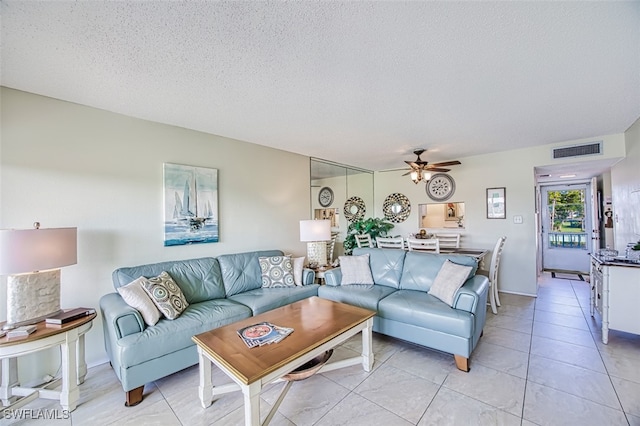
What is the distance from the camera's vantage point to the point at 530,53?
1829 mm

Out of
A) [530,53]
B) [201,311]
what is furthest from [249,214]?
[530,53]

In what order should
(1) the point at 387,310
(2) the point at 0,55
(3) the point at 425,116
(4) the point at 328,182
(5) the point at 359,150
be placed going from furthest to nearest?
(4) the point at 328,182, (5) the point at 359,150, (3) the point at 425,116, (1) the point at 387,310, (2) the point at 0,55

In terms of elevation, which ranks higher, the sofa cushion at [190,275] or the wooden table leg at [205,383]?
the sofa cushion at [190,275]

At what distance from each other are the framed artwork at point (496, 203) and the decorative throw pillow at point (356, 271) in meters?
2.77

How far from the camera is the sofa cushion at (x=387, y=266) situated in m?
3.33

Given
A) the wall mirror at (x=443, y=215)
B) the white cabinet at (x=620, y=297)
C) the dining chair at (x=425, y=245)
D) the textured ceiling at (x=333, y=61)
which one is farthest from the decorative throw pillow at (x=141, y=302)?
the wall mirror at (x=443, y=215)

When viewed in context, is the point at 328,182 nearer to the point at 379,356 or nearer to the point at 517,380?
the point at 379,356

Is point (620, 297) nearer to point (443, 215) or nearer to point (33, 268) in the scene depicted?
point (443, 215)

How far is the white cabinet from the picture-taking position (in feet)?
8.52

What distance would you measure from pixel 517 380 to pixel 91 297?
3.82 metres

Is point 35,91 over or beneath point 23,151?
over

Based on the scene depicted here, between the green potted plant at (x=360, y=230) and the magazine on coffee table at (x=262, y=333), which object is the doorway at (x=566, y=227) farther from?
the magazine on coffee table at (x=262, y=333)

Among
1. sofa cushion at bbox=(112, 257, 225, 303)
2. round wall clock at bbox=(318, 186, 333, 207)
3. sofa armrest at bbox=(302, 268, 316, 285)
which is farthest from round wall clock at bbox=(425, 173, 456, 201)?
sofa cushion at bbox=(112, 257, 225, 303)

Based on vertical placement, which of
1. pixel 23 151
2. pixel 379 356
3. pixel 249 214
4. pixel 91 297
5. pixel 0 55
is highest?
pixel 0 55
